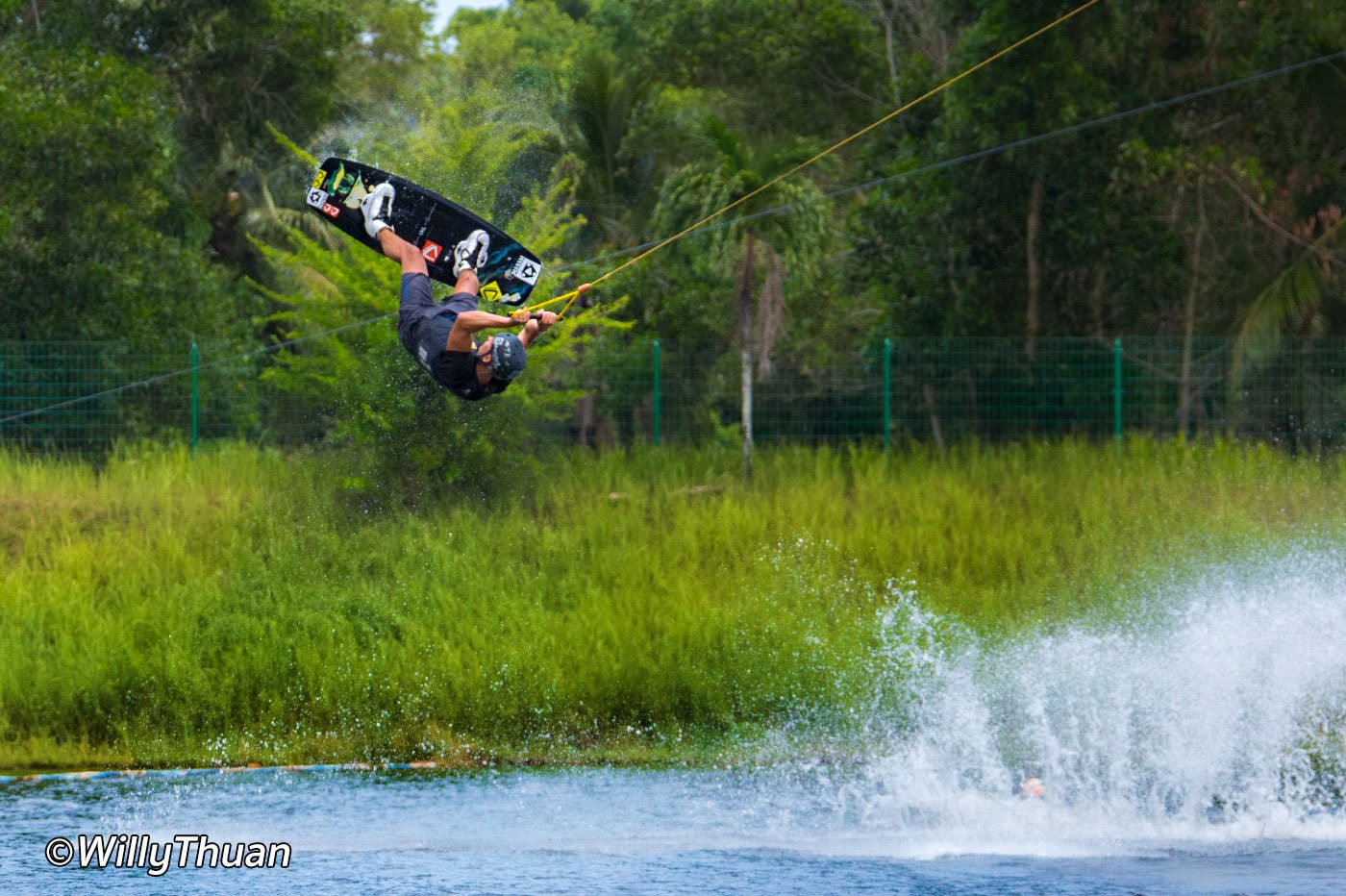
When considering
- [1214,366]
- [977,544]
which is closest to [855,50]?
[1214,366]

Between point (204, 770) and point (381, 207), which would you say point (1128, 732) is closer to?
point (381, 207)

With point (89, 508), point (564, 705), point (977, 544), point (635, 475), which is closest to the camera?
point (564, 705)

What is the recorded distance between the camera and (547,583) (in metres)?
13.6

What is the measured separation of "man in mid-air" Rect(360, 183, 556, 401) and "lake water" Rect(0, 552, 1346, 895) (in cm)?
239

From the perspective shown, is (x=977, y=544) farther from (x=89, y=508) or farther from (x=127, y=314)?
(x=127, y=314)

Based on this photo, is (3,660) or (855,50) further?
(855,50)

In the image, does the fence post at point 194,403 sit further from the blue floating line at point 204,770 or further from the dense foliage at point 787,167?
the blue floating line at point 204,770

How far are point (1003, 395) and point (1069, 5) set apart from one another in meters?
4.35

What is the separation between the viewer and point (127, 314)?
20219mm

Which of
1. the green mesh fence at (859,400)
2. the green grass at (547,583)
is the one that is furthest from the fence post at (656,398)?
the green grass at (547,583)

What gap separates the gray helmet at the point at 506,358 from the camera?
8.65 m

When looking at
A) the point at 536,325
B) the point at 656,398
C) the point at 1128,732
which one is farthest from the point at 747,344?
the point at 536,325

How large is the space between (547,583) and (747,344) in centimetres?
369

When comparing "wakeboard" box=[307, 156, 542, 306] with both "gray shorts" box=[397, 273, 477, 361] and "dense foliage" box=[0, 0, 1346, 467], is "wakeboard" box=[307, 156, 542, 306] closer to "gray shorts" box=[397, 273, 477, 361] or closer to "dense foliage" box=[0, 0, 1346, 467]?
"gray shorts" box=[397, 273, 477, 361]
